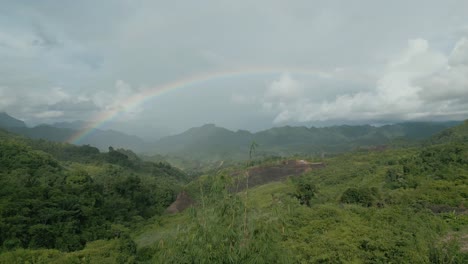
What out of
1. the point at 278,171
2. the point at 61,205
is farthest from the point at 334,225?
the point at 278,171

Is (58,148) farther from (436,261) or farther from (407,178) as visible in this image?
(436,261)

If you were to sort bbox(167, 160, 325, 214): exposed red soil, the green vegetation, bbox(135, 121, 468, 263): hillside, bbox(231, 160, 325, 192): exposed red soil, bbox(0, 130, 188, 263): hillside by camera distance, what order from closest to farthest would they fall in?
bbox(135, 121, 468, 263): hillside < the green vegetation < bbox(0, 130, 188, 263): hillside < bbox(167, 160, 325, 214): exposed red soil < bbox(231, 160, 325, 192): exposed red soil

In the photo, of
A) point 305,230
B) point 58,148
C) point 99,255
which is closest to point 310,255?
point 305,230

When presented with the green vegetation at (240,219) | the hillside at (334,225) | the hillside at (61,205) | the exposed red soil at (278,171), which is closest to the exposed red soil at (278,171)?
the exposed red soil at (278,171)

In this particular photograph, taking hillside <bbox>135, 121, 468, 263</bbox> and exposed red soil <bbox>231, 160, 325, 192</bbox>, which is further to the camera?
exposed red soil <bbox>231, 160, 325, 192</bbox>

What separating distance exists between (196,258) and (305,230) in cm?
1567

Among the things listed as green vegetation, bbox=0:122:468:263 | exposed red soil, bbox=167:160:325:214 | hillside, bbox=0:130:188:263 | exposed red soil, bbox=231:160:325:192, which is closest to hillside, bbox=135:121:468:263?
green vegetation, bbox=0:122:468:263

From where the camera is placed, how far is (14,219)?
29.9 meters

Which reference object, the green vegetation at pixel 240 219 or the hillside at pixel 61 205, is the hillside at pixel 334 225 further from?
the hillside at pixel 61 205

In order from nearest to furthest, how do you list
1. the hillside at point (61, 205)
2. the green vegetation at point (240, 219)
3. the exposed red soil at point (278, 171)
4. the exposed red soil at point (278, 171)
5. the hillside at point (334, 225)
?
the hillside at point (334, 225) → the green vegetation at point (240, 219) → the hillside at point (61, 205) → the exposed red soil at point (278, 171) → the exposed red soil at point (278, 171)

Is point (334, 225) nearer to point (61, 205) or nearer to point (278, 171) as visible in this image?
point (61, 205)

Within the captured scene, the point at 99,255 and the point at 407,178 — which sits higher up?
the point at 407,178

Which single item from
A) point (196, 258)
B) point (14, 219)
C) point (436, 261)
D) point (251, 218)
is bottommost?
point (14, 219)

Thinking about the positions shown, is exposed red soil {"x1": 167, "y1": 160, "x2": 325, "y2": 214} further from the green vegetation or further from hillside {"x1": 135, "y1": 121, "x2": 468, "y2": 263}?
hillside {"x1": 135, "y1": 121, "x2": 468, "y2": 263}
